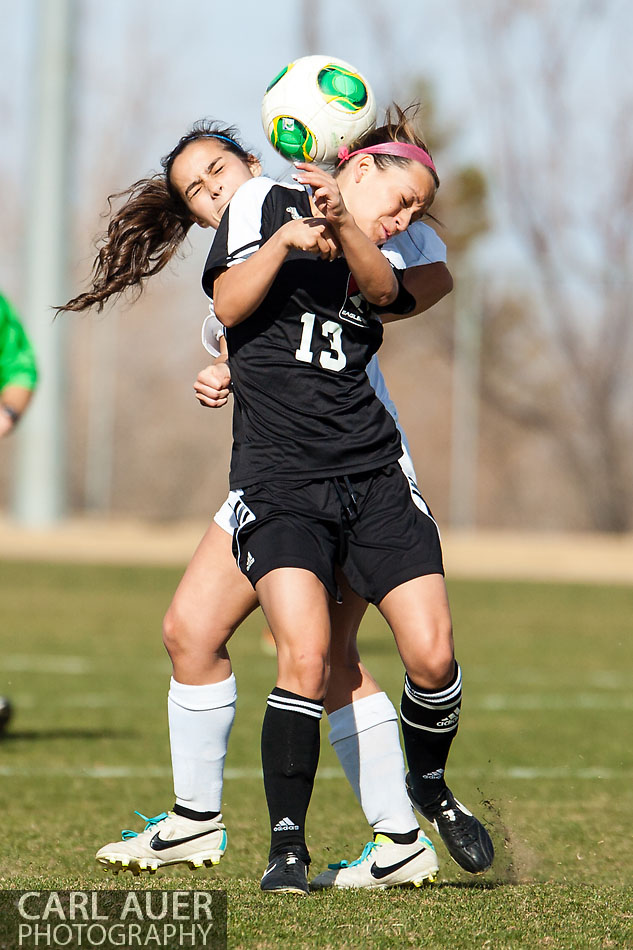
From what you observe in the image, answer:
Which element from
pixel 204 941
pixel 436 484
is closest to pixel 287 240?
pixel 204 941

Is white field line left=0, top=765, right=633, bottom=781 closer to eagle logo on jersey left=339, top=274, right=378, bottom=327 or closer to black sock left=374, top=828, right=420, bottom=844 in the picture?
black sock left=374, top=828, right=420, bottom=844

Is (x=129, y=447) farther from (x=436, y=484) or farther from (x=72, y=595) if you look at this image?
(x=72, y=595)

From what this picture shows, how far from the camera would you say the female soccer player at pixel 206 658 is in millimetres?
3852

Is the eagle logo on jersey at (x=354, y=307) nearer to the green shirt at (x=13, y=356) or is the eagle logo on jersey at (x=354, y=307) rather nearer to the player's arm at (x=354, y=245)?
the player's arm at (x=354, y=245)

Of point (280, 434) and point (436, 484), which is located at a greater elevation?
point (280, 434)

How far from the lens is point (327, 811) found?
5.42m

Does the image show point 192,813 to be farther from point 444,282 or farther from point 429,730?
point 444,282

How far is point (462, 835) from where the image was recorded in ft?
12.8

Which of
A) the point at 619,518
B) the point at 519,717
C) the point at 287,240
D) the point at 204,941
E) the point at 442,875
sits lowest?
the point at 619,518

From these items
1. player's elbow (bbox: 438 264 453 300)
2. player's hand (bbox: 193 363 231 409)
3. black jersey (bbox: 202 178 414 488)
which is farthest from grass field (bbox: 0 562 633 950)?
player's elbow (bbox: 438 264 453 300)

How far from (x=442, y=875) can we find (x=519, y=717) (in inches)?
159

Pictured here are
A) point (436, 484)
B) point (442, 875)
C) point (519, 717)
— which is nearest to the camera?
point (442, 875)

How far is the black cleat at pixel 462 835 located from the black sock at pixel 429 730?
0.04m

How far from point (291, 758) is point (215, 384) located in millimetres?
1003
